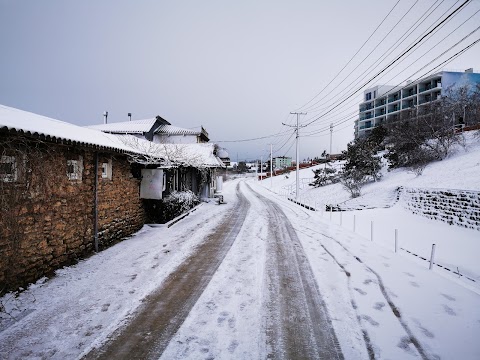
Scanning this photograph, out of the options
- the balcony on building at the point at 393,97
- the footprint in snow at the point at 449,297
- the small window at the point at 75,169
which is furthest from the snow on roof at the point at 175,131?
the balcony on building at the point at 393,97

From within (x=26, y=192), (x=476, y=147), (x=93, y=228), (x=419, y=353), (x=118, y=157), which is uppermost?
(x=476, y=147)

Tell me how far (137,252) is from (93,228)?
4.72 feet

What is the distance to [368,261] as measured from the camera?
770cm

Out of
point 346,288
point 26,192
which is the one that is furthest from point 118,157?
point 346,288

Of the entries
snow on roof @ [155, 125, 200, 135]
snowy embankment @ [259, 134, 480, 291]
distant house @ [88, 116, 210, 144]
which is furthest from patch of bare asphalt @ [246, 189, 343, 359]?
snow on roof @ [155, 125, 200, 135]

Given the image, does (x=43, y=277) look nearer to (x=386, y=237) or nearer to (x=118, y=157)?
(x=118, y=157)

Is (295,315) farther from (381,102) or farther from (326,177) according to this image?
(381,102)

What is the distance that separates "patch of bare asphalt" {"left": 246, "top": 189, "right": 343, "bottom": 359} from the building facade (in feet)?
105

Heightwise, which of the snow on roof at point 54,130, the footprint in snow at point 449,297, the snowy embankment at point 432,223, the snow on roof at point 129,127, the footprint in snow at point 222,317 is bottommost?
the footprint in snow at point 449,297

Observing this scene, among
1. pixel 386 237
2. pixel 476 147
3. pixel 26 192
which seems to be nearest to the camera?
pixel 26 192

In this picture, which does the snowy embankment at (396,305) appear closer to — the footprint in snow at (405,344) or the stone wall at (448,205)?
the footprint in snow at (405,344)

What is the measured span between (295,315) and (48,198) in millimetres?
5764

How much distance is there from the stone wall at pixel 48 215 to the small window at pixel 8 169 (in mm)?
113

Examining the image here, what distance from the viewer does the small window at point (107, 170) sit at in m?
8.76
